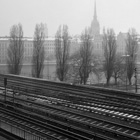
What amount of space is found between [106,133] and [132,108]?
4.16m

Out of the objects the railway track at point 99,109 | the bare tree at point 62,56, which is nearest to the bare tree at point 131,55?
the bare tree at point 62,56

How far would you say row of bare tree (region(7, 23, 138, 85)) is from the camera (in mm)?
31531

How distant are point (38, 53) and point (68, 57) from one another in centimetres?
407

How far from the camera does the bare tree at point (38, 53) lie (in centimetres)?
3206

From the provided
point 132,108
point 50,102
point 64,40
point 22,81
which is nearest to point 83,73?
point 64,40

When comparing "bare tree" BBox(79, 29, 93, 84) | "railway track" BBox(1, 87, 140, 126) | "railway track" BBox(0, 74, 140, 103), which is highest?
"bare tree" BBox(79, 29, 93, 84)

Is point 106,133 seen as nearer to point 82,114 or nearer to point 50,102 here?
point 82,114

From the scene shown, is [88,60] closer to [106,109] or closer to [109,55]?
[109,55]

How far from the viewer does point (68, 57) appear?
32.6 metres

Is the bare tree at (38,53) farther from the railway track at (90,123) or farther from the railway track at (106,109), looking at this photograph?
the railway track at (90,123)

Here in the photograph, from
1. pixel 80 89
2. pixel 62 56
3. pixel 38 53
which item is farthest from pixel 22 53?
pixel 80 89

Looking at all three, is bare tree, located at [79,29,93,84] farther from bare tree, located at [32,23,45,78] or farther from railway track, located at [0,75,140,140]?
railway track, located at [0,75,140,140]

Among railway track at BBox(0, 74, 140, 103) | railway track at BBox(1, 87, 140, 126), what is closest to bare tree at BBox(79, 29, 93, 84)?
railway track at BBox(0, 74, 140, 103)

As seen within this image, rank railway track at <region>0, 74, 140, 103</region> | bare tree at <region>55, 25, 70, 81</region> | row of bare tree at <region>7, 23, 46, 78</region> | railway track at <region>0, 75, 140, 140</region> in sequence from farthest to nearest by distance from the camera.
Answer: row of bare tree at <region>7, 23, 46, 78</region> < bare tree at <region>55, 25, 70, 81</region> < railway track at <region>0, 74, 140, 103</region> < railway track at <region>0, 75, 140, 140</region>
